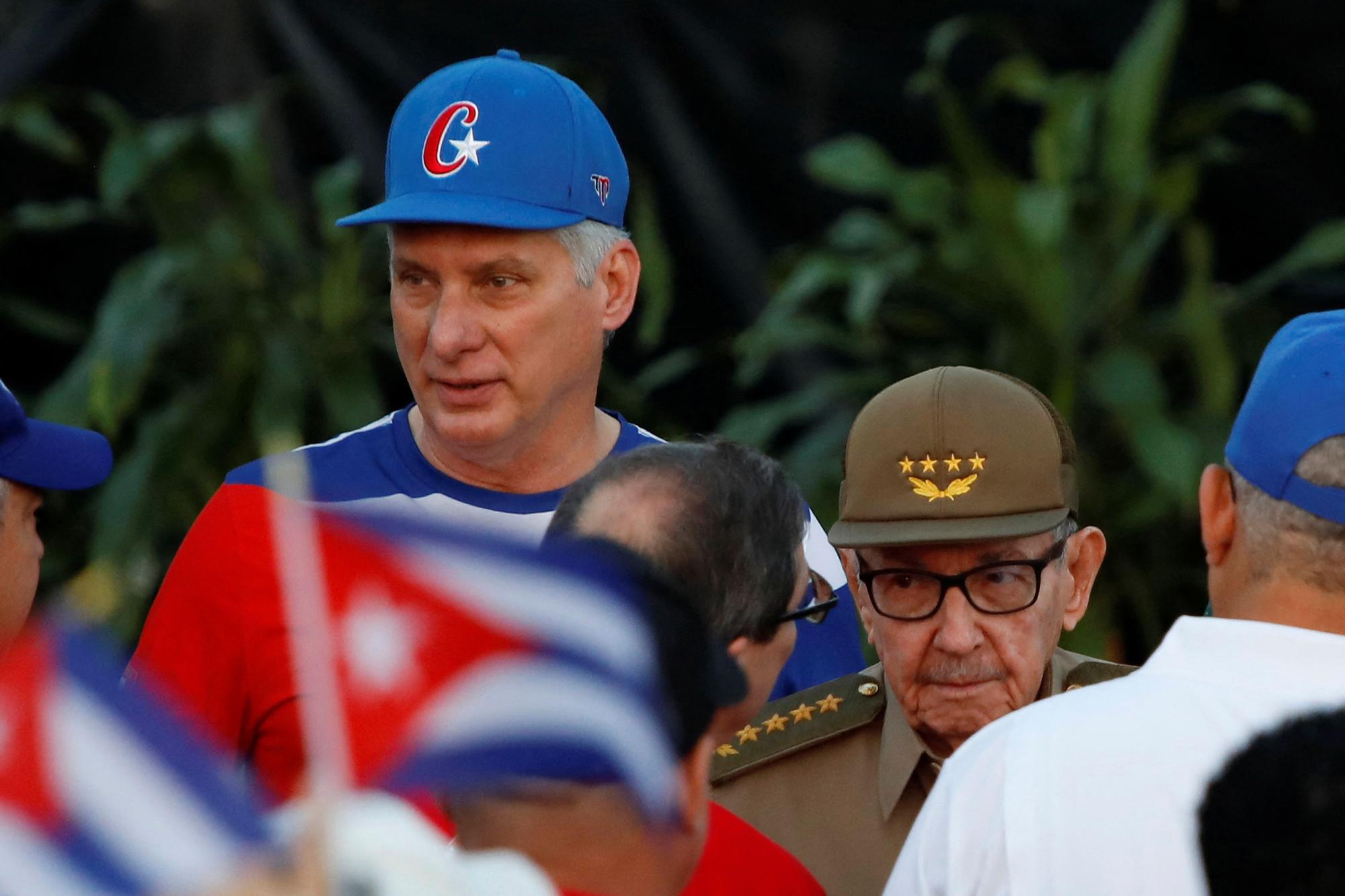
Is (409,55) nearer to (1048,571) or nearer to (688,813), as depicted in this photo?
Result: (1048,571)

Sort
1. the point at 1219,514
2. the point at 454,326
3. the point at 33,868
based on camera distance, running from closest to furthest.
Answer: the point at 33,868
the point at 1219,514
the point at 454,326

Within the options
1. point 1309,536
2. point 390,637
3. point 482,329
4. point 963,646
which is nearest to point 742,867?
point 963,646

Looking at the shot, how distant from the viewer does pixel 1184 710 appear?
5.82 feet

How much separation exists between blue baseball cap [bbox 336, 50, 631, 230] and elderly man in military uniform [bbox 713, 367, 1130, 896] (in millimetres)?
578

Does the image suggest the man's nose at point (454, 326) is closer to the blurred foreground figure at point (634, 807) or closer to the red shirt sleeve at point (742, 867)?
the red shirt sleeve at point (742, 867)

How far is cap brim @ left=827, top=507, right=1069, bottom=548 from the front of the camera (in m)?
2.32

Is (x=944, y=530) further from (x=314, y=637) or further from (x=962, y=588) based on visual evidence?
(x=314, y=637)

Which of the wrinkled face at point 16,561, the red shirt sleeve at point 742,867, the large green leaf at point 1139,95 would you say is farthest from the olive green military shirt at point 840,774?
the large green leaf at point 1139,95

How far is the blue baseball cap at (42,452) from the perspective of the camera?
2.52 m

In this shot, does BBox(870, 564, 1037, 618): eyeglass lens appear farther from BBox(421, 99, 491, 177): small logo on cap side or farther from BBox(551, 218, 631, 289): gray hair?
→ BBox(421, 99, 491, 177): small logo on cap side

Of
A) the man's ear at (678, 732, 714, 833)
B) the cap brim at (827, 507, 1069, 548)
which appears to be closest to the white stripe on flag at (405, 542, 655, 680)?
the man's ear at (678, 732, 714, 833)

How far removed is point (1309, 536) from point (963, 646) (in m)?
0.56

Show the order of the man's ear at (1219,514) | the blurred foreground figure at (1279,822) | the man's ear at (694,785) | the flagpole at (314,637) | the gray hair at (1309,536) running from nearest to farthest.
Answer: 1. the flagpole at (314,637)
2. the blurred foreground figure at (1279,822)
3. the man's ear at (694,785)
4. the gray hair at (1309,536)
5. the man's ear at (1219,514)

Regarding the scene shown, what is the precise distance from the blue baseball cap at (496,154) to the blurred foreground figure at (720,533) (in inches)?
35.5
